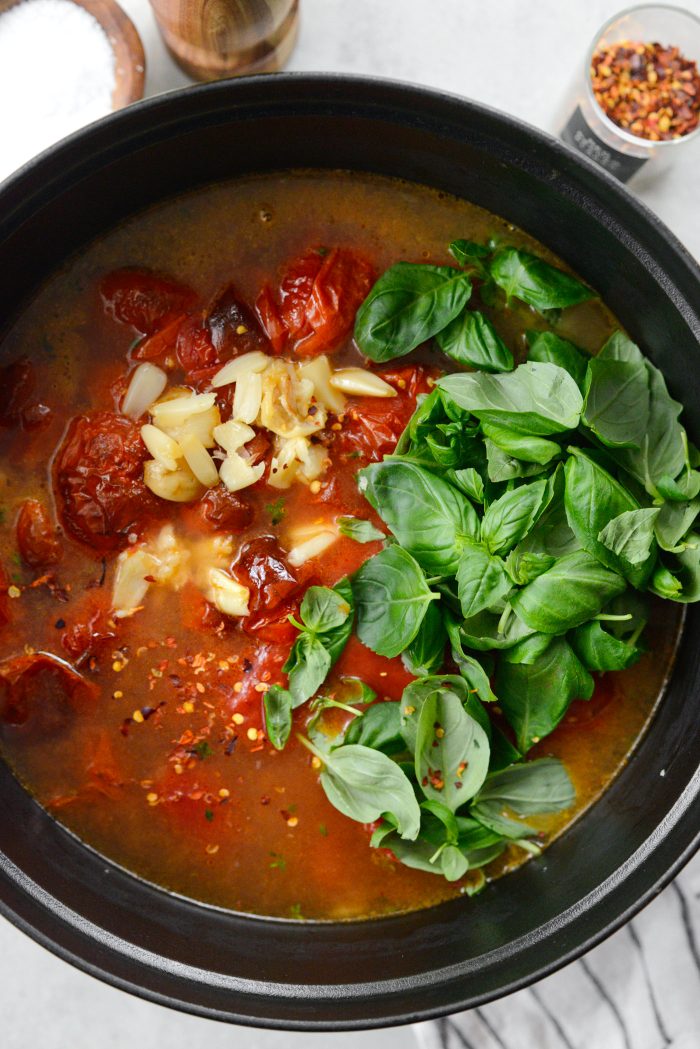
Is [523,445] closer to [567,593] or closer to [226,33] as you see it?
→ [567,593]

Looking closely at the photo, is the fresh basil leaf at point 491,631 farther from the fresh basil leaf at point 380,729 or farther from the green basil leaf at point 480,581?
the fresh basil leaf at point 380,729

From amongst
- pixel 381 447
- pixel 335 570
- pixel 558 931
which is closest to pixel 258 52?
pixel 381 447

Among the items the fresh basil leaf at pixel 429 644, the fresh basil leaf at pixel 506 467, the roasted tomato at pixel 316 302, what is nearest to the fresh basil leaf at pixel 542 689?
the fresh basil leaf at pixel 429 644

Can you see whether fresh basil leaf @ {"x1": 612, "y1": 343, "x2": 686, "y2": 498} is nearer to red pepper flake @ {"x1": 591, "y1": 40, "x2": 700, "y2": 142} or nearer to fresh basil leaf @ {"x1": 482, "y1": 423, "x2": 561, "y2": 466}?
fresh basil leaf @ {"x1": 482, "y1": 423, "x2": 561, "y2": 466}

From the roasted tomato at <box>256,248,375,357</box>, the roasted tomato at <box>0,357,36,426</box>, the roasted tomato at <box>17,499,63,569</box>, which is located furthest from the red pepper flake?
the roasted tomato at <box>17,499,63,569</box>

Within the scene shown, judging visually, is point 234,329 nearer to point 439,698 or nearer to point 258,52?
point 258,52
